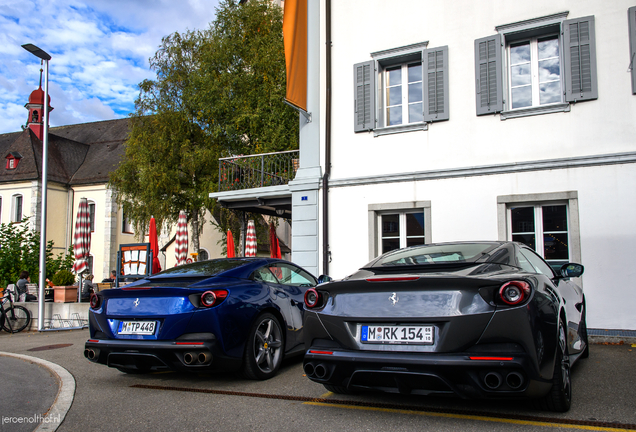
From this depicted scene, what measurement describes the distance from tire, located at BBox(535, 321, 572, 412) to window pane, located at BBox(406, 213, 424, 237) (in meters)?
6.70

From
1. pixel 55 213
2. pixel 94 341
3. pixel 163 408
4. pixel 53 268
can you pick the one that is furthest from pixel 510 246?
pixel 55 213

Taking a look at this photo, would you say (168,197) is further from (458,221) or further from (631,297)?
(631,297)

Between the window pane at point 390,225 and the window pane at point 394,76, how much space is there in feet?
9.62

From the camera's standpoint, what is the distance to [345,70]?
1172 centimetres

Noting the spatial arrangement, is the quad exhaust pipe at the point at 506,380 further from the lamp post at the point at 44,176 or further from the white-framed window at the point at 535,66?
the lamp post at the point at 44,176

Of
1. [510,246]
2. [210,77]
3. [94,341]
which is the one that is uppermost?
Result: [210,77]

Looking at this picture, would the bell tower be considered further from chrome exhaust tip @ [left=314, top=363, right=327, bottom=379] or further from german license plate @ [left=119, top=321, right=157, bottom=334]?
chrome exhaust tip @ [left=314, top=363, right=327, bottom=379]

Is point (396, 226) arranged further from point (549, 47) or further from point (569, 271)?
point (569, 271)

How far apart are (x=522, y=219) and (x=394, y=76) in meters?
4.17

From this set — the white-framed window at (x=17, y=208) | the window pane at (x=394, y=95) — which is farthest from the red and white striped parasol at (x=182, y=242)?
the white-framed window at (x=17, y=208)

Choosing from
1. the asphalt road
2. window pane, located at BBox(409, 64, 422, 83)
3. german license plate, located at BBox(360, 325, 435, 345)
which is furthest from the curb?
window pane, located at BBox(409, 64, 422, 83)

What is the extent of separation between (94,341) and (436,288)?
3.41m

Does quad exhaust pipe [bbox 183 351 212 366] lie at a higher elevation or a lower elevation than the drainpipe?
lower

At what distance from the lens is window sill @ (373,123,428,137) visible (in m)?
10.6
